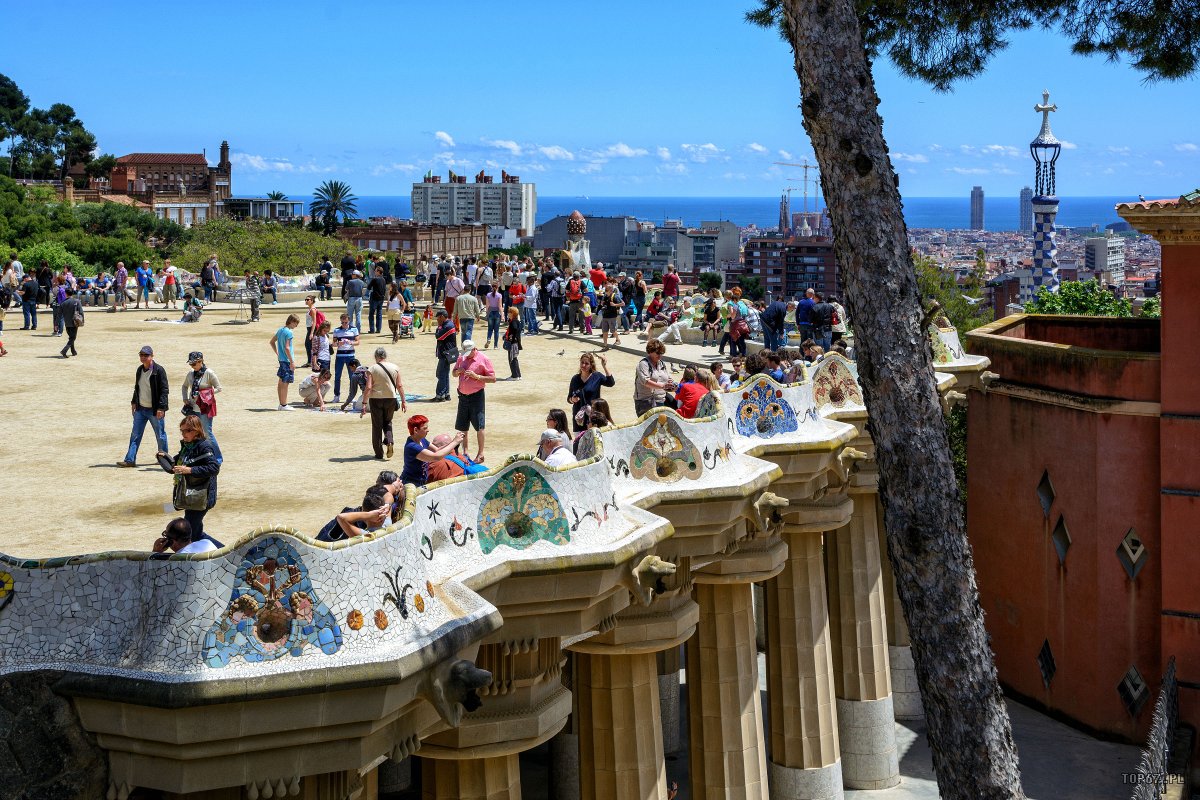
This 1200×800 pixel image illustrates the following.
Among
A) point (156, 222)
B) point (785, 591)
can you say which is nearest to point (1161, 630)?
point (785, 591)

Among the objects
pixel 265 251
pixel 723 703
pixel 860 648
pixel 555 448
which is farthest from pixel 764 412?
pixel 265 251

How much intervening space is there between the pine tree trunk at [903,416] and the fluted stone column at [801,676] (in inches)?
435

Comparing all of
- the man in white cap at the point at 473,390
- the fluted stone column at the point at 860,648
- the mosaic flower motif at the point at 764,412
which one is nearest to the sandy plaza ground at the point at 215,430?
the man in white cap at the point at 473,390

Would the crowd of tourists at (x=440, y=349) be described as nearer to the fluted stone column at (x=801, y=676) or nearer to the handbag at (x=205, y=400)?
the handbag at (x=205, y=400)

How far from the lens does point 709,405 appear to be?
689 inches

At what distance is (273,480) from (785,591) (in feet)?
25.9

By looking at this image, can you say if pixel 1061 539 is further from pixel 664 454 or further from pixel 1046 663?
pixel 664 454

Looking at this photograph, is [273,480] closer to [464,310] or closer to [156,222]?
[464,310]

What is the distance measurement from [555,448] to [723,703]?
5.87 metres

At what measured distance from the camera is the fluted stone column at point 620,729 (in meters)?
16.0

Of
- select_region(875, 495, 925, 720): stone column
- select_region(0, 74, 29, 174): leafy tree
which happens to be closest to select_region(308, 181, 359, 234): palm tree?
select_region(0, 74, 29, 174): leafy tree

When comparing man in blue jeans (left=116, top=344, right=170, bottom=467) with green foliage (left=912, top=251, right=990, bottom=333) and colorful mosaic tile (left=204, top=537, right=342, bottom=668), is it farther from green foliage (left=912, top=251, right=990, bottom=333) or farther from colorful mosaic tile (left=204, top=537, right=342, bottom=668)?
green foliage (left=912, top=251, right=990, bottom=333)

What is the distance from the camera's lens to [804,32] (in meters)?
11.3

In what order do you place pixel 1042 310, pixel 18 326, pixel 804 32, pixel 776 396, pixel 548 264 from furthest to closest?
pixel 1042 310 < pixel 548 264 < pixel 18 326 < pixel 776 396 < pixel 804 32
